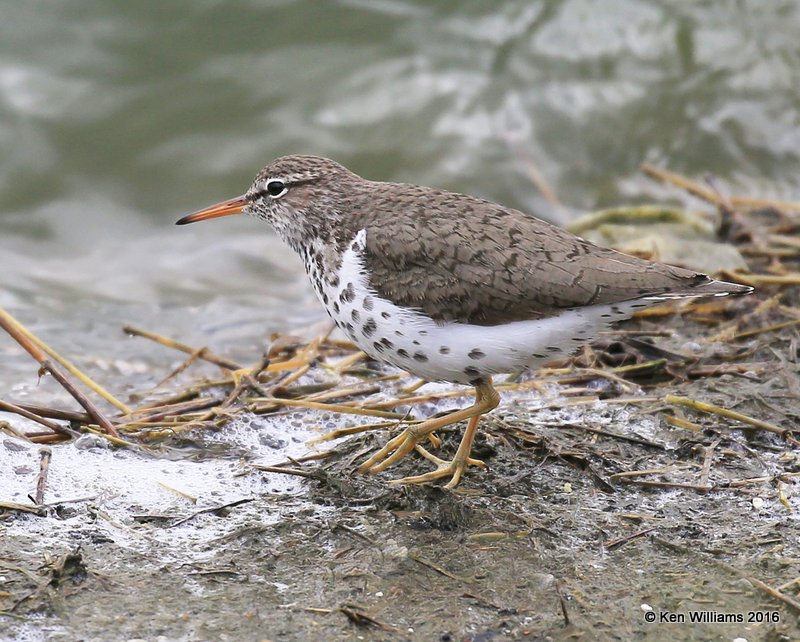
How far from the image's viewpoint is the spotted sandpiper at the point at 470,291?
16.3 ft

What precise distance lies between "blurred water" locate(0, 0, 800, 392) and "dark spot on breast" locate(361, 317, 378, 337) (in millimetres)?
4984

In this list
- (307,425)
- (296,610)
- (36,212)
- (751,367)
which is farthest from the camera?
(36,212)

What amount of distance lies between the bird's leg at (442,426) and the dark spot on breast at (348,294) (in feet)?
2.56

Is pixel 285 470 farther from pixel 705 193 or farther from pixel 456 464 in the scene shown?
pixel 705 193

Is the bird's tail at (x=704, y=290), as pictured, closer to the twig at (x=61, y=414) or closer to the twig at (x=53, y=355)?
the twig at (x=61, y=414)

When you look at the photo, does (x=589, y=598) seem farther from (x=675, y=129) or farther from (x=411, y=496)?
(x=675, y=129)

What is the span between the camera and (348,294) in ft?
17.1

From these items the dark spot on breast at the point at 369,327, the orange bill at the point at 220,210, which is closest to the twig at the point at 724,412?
the dark spot on breast at the point at 369,327

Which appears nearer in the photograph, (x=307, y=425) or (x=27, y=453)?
(x=27, y=453)

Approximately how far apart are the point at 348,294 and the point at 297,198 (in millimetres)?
1015

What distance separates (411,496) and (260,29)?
30.8 ft

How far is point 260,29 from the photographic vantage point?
12883 millimetres

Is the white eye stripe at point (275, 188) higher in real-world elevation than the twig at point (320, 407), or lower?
higher

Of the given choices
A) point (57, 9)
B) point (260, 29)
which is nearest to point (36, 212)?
point (57, 9)
